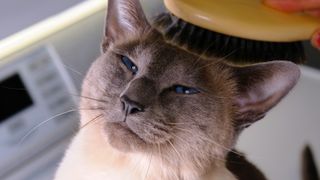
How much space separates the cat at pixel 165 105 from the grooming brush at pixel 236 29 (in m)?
0.02

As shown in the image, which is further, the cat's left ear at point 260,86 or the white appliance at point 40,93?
the white appliance at point 40,93

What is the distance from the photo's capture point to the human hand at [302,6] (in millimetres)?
408

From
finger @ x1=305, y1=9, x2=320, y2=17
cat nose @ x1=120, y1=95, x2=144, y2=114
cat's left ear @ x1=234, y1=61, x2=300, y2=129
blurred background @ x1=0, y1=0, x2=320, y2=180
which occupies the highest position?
cat nose @ x1=120, y1=95, x2=144, y2=114

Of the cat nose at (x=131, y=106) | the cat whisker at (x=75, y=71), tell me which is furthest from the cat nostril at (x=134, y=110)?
the cat whisker at (x=75, y=71)

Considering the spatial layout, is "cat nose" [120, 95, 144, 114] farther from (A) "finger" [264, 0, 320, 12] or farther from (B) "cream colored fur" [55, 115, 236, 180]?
(A) "finger" [264, 0, 320, 12]

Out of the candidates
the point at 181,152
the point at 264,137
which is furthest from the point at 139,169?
the point at 264,137

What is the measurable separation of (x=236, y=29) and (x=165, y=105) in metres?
0.08

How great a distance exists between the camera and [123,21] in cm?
42

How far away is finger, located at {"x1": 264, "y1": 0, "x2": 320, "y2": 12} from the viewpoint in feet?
1.35

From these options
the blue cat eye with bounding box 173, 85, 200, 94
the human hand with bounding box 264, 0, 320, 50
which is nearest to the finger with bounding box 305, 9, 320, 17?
the human hand with bounding box 264, 0, 320, 50

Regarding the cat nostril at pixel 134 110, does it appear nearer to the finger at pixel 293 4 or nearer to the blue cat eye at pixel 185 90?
the blue cat eye at pixel 185 90

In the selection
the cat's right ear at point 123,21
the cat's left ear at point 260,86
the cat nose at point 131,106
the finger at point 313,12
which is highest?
the cat's right ear at point 123,21

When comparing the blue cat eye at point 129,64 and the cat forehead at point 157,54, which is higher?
the cat forehead at point 157,54

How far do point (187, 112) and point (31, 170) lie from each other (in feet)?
0.68
